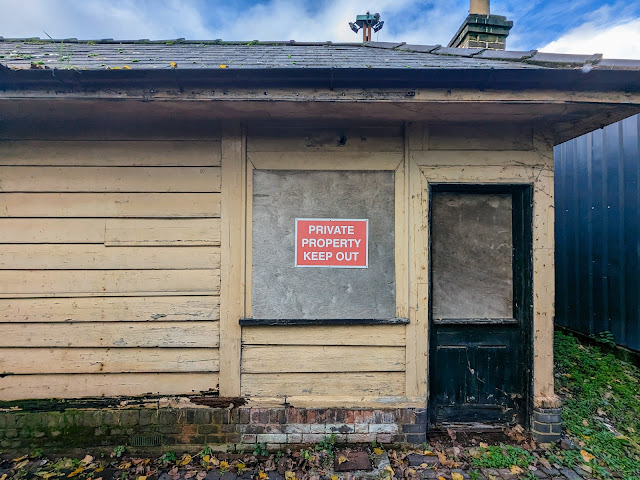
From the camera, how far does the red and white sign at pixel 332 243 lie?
2.89 meters

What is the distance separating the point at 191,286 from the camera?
2861mm

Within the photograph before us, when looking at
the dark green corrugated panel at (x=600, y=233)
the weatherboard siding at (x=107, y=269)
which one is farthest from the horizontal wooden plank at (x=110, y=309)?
the dark green corrugated panel at (x=600, y=233)

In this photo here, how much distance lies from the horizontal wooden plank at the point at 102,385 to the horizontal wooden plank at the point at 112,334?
29 cm

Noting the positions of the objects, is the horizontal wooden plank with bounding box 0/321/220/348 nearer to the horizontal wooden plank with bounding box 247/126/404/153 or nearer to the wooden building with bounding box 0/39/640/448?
the wooden building with bounding box 0/39/640/448

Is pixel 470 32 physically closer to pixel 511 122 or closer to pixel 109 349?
pixel 511 122

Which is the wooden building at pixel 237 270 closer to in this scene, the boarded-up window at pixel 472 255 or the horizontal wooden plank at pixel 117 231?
the horizontal wooden plank at pixel 117 231

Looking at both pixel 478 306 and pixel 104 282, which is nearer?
pixel 104 282

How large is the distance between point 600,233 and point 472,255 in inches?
117

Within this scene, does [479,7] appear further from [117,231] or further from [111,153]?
[117,231]

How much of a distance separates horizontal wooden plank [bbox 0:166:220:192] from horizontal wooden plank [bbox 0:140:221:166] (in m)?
0.06

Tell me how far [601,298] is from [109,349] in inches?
246

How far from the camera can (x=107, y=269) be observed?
2.85 metres

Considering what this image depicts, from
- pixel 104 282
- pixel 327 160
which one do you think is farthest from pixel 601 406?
pixel 104 282

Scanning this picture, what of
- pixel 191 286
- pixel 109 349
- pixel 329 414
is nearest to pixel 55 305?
pixel 109 349
